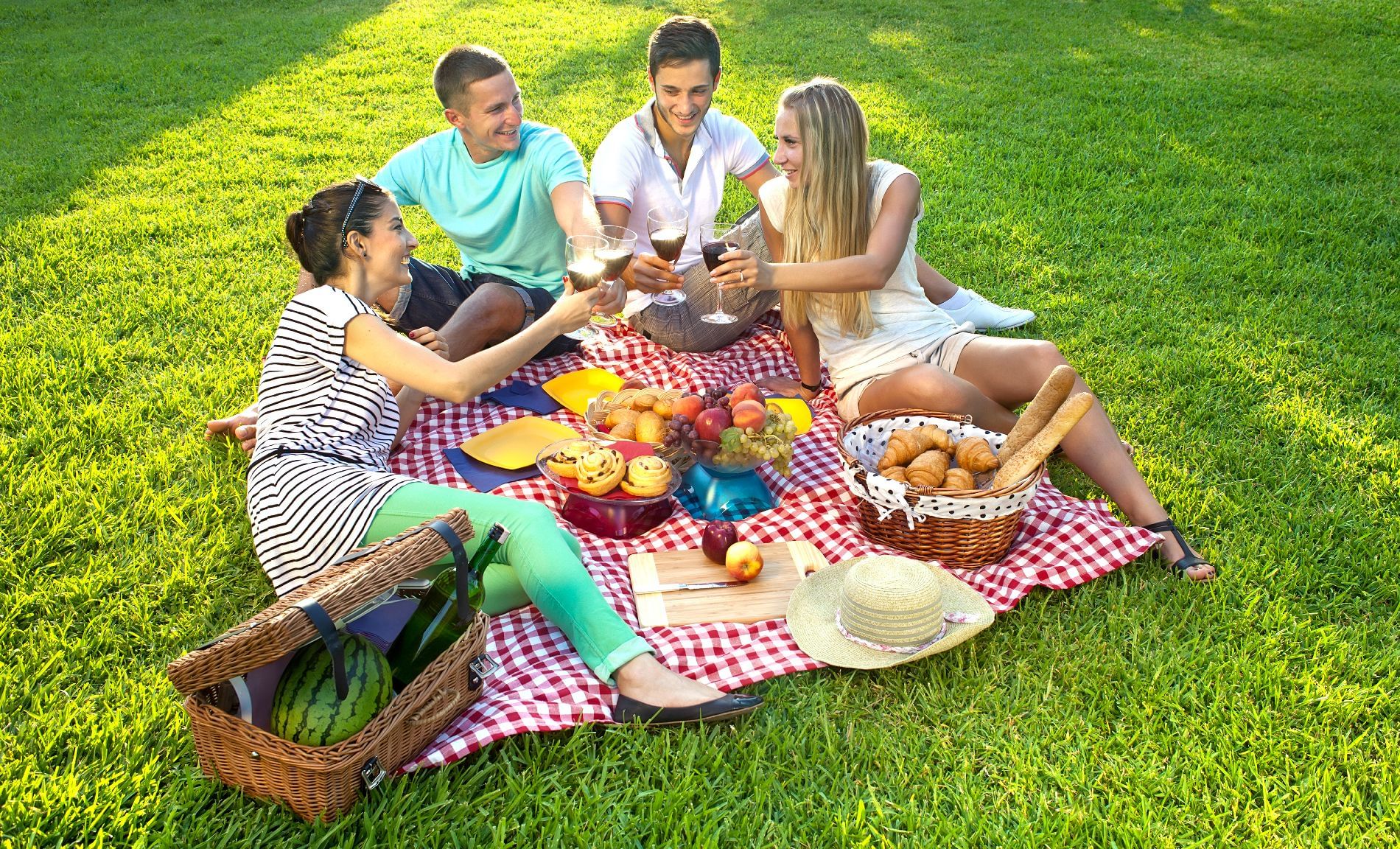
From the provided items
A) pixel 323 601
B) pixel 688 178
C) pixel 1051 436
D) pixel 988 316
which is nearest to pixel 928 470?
pixel 1051 436

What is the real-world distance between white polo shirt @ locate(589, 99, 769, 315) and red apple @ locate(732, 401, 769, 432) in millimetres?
1195

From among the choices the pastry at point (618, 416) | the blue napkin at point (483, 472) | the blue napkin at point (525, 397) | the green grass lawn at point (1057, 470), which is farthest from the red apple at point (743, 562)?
the blue napkin at point (525, 397)

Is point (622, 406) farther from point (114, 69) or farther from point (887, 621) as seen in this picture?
point (114, 69)

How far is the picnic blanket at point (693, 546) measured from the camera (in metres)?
3.16

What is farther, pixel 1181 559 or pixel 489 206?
pixel 489 206

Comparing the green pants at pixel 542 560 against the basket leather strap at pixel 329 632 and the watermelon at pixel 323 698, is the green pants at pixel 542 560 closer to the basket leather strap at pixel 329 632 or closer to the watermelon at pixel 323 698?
the watermelon at pixel 323 698

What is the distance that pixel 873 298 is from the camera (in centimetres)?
471

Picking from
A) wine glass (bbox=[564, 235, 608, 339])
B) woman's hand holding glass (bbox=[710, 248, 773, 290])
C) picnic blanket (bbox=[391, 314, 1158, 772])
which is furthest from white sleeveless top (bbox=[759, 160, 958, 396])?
wine glass (bbox=[564, 235, 608, 339])

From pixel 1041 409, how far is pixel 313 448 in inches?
103

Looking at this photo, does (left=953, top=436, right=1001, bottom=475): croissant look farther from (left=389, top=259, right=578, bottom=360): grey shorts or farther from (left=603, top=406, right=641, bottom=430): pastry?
(left=389, top=259, right=578, bottom=360): grey shorts

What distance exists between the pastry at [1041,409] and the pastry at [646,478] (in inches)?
51.0

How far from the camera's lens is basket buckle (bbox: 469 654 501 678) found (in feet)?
10.2

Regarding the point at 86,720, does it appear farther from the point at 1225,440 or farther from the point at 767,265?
the point at 1225,440

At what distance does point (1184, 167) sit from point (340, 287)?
721 cm
